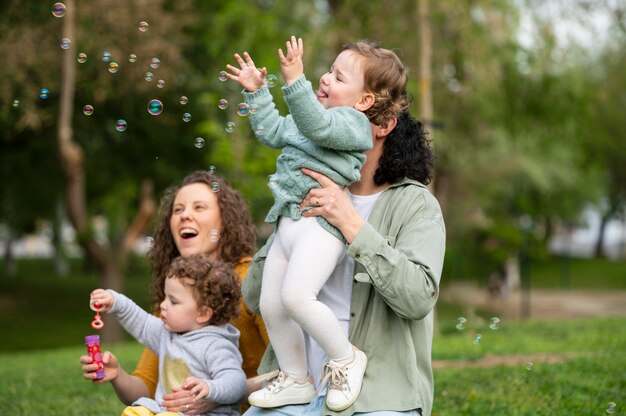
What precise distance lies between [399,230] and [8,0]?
13.8m

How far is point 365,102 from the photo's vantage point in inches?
115

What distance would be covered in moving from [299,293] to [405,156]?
593mm

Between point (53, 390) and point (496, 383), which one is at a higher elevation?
point (496, 383)

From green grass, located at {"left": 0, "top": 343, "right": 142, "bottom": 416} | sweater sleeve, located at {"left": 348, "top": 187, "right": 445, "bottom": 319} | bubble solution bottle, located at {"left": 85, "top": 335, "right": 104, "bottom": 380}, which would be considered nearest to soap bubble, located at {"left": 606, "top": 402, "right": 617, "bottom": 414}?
sweater sleeve, located at {"left": 348, "top": 187, "right": 445, "bottom": 319}

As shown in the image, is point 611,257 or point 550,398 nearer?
point 550,398

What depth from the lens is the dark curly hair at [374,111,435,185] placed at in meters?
2.93

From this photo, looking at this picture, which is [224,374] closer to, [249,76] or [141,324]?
[141,324]

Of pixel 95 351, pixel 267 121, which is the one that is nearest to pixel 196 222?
pixel 95 351

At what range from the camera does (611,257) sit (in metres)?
50.4

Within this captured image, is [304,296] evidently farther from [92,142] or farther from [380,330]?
[92,142]

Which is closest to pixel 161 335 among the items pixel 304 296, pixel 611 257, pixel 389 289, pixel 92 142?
pixel 304 296

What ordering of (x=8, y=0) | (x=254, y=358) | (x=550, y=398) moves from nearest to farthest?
(x=254, y=358)
(x=550, y=398)
(x=8, y=0)

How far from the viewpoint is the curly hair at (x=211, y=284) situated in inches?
131

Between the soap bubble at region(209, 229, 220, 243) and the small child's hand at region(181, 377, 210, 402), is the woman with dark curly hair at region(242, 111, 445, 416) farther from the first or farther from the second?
the soap bubble at region(209, 229, 220, 243)
